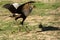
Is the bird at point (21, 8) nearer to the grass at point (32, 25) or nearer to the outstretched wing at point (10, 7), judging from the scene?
the outstretched wing at point (10, 7)

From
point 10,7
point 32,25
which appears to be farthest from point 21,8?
point 32,25

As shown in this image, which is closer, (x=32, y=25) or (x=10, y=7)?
(x=10, y=7)

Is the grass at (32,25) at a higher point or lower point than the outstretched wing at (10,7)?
lower

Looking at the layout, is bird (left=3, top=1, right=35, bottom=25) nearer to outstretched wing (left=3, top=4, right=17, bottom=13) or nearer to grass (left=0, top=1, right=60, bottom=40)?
outstretched wing (left=3, top=4, right=17, bottom=13)

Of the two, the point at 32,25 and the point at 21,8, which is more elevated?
the point at 21,8

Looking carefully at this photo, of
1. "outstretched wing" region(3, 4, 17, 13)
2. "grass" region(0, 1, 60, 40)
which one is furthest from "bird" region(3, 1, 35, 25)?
"grass" region(0, 1, 60, 40)

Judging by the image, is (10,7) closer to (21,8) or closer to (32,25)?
(21,8)

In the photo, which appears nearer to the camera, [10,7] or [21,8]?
[10,7]

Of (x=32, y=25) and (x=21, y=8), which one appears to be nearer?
(x=21, y=8)

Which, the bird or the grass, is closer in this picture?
the bird

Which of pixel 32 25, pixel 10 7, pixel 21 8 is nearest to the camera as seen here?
pixel 10 7

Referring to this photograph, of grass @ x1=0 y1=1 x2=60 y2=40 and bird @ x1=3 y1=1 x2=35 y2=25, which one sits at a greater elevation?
bird @ x1=3 y1=1 x2=35 y2=25

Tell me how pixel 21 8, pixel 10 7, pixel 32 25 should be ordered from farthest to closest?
pixel 32 25 → pixel 21 8 → pixel 10 7

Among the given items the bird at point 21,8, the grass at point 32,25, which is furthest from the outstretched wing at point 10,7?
the grass at point 32,25
